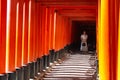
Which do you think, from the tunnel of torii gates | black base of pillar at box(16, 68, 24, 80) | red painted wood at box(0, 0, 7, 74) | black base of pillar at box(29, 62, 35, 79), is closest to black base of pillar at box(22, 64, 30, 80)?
the tunnel of torii gates

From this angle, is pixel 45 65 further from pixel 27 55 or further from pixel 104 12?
pixel 104 12

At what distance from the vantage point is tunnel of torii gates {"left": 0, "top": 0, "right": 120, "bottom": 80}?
14.7ft

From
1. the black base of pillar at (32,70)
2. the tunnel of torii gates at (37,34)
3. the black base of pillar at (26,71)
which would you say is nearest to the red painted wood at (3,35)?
the tunnel of torii gates at (37,34)

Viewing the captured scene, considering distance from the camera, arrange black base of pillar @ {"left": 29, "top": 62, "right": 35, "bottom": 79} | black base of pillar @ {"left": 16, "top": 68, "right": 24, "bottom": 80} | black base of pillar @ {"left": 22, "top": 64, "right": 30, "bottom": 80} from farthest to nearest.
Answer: black base of pillar @ {"left": 29, "top": 62, "right": 35, "bottom": 79} < black base of pillar @ {"left": 22, "top": 64, "right": 30, "bottom": 80} < black base of pillar @ {"left": 16, "top": 68, "right": 24, "bottom": 80}

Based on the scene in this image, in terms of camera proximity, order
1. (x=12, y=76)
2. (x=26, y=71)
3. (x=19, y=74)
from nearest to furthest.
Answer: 1. (x=12, y=76)
2. (x=19, y=74)
3. (x=26, y=71)

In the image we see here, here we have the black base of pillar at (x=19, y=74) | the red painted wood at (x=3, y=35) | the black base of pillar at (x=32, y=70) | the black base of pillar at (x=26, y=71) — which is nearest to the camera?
→ the red painted wood at (x=3, y=35)

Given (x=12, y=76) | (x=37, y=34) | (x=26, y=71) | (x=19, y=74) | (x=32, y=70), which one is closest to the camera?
(x=12, y=76)

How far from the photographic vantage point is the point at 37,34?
1223 cm

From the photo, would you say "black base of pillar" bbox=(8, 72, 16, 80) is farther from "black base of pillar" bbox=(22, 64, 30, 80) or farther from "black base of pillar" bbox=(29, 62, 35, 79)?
"black base of pillar" bbox=(29, 62, 35, 79)

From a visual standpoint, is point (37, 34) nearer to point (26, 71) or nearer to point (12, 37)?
point (26, 71)

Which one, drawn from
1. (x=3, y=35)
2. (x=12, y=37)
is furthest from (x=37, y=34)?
(x=3, y=35)

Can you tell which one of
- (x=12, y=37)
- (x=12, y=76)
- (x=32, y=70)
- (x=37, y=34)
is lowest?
(x=32, y=70)

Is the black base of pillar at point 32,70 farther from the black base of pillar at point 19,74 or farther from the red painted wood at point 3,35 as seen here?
the red painted wood at point 3,35

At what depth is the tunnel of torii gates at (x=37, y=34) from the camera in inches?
177
